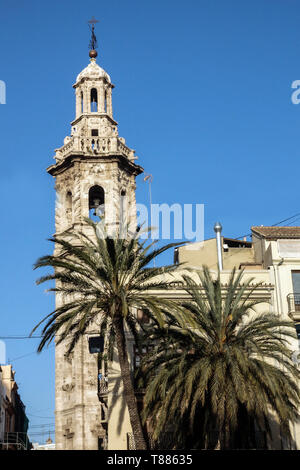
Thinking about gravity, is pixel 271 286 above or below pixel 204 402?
above

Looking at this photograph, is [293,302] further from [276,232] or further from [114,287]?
[114,287]

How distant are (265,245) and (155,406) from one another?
13418mm

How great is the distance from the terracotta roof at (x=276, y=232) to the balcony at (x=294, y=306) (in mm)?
3807

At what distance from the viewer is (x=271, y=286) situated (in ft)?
128

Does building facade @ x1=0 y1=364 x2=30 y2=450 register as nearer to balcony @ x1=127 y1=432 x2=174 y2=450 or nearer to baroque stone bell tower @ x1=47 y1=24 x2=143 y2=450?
baroque stone bell tower @ x1=47 y1=24 x2=143 y2=450

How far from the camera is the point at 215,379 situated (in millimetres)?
30453

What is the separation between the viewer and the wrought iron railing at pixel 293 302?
38469 millimetres

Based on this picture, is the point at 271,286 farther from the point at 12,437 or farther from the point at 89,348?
the point at 12,437

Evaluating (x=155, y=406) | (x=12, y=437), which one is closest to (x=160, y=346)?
(x=155, y=406)

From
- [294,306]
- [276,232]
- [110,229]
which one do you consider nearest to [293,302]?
[294,306]

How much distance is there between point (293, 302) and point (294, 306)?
207mm
